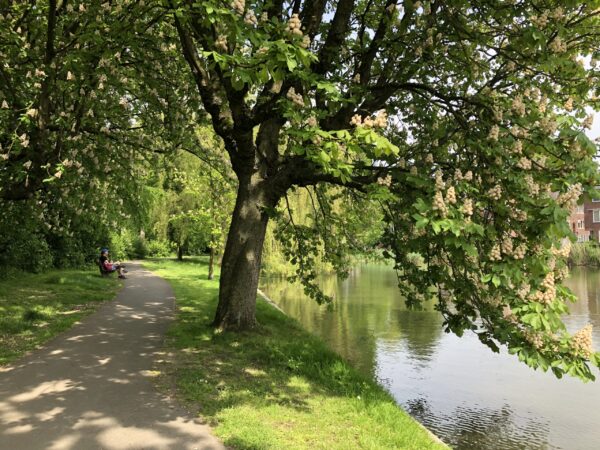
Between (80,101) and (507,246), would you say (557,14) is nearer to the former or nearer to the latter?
(507,246)

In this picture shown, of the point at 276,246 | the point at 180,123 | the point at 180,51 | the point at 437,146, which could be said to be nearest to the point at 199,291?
the point at 276,246

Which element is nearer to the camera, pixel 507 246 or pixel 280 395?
pixel 507 246

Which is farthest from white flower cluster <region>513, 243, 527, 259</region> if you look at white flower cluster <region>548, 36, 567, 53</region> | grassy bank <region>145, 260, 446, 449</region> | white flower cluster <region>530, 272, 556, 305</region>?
white flower cluster <region>548, 36, 567, 53</region>

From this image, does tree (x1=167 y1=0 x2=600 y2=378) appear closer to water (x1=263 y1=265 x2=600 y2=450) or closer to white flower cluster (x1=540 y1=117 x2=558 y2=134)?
white flower cluster (x1=540 y1=117 x2=558 y2=134)

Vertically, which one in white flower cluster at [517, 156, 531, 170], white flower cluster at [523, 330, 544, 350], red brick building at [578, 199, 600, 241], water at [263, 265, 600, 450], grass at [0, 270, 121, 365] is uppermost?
red brick building at [578, 199, 600, 241]

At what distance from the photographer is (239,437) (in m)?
4.95

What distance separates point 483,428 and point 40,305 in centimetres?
1027

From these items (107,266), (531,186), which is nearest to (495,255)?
(531,186)

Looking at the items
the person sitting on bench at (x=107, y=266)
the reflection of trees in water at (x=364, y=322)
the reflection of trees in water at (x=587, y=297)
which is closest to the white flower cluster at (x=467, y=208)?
the reflection of trees in water at (x=364, y=322)

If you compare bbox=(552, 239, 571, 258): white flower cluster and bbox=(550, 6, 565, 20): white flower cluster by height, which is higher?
bbox=(550, 6, 565, 20): white flower cluster

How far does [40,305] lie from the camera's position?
12109 mm

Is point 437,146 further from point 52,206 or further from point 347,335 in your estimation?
point 52,206

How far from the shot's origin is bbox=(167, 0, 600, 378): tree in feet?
16.3

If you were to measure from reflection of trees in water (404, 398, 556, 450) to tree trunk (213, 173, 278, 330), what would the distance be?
3648 millimetres
